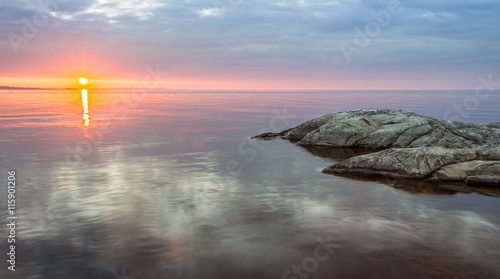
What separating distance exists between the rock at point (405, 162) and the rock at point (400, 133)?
18.0 feet

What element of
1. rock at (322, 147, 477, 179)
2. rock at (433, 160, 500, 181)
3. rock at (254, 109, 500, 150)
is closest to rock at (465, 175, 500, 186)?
rock at (433, 160, 500, 181)

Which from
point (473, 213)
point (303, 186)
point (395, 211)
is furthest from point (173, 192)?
point (473, 213)

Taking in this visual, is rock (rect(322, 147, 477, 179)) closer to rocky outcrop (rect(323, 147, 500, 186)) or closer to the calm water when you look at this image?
rocky outcrop (rect(323, 147, 500, 186))

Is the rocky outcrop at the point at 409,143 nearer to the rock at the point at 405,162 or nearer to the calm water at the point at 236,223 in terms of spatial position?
the rock at the point at 405,162

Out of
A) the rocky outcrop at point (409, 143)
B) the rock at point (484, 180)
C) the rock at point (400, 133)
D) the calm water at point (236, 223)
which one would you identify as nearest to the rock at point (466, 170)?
the rocky outcrop at point (409, 143)

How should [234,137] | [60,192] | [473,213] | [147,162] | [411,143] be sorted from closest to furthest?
[473,213]
[60,192]
[147,162]
[411,143]
[234,137]

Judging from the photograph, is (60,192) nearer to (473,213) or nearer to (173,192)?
(173,192)

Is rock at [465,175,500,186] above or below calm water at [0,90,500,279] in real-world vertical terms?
above

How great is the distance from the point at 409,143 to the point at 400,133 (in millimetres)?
721

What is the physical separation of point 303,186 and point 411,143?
9.06 meters

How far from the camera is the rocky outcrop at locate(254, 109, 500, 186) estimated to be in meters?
11.2

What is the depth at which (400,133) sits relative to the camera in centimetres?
1806

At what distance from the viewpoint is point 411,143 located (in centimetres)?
1750

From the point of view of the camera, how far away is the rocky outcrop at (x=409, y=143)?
1123cm
